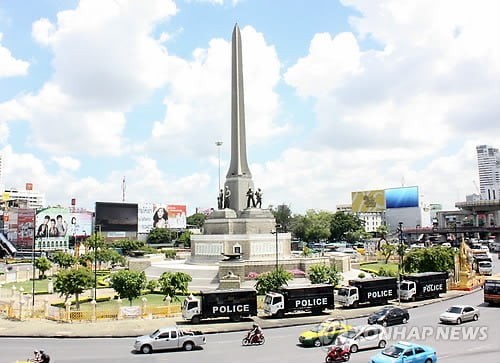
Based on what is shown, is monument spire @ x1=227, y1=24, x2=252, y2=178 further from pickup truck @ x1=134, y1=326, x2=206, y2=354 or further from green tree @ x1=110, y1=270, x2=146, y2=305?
pickup truck @ x1=134, y1=326, x2=206, y2=354

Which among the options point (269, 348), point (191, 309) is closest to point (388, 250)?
point (191, 309)

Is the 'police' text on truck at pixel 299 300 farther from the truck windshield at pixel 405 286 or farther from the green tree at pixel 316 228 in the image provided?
the green tree at pixel 316 228

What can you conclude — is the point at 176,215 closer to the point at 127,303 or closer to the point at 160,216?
the point at 160,216

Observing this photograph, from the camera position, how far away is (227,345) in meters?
21.5

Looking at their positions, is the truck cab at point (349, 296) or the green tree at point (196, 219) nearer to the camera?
the truck cab at point (349, 296)

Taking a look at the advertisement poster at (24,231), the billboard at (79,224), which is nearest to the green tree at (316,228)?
the billboard at (79,224)

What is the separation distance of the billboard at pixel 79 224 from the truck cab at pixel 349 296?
245ft

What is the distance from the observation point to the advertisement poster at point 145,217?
106944mm

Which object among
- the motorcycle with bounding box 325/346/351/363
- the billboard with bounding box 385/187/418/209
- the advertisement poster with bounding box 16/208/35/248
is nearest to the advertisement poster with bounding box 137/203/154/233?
the advertisement poster with bounding box 16/208/35/248

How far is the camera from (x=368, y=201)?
430ft

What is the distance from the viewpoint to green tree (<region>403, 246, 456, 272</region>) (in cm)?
4172

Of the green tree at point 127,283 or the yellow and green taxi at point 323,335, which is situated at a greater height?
the green tree at point 127,283

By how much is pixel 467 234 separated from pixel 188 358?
408ft

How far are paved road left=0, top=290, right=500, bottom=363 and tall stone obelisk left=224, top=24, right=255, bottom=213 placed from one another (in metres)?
28.4
